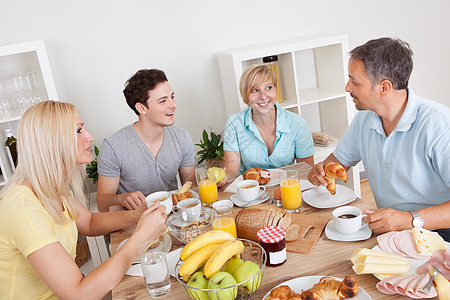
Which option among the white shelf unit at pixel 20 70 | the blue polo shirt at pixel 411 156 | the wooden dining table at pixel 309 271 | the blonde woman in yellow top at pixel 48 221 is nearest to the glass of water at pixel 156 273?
the wooden dining table at pixel 309 271

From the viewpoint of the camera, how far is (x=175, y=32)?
9.26 ft

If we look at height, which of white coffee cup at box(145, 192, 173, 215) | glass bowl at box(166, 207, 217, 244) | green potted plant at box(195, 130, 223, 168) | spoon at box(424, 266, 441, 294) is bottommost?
green potted plant at box(195, 130, 223, 168)

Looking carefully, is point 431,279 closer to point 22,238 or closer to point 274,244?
point 274,244

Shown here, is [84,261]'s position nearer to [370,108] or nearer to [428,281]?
[370,108]

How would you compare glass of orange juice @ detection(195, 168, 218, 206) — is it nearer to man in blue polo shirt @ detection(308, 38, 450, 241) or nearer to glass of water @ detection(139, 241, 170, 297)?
man in blue polo shirt @ detection(308, 38, 450, 241)

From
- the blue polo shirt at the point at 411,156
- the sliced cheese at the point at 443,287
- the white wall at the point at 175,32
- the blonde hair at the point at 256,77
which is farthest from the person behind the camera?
the white wall at the point at 175,32

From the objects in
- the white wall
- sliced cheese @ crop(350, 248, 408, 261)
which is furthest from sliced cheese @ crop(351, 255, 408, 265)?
the white wall

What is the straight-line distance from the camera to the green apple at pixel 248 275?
3.14 ft

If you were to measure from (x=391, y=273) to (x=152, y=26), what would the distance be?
227cm

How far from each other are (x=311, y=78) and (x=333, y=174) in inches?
71.2

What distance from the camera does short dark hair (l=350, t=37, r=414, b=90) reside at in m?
1.50

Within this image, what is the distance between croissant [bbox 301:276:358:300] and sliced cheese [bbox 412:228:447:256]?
26cm

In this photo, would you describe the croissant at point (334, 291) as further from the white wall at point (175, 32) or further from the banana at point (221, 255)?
the white wall at point (175, 32)

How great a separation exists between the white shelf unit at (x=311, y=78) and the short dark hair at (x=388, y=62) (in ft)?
3.95
